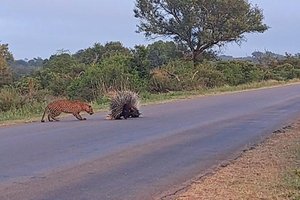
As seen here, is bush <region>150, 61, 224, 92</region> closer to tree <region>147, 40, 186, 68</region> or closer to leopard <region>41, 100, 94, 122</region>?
tree <region>147, 40, 186, 68</region>

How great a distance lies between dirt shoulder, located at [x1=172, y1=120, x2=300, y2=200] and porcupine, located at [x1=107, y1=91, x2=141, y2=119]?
7486 mm

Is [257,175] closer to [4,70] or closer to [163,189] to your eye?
[163,189]

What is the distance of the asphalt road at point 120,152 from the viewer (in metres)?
8.79

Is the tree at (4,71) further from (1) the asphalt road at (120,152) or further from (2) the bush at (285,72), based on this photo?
(2) the bush at (285,72)

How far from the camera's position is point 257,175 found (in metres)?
9.72

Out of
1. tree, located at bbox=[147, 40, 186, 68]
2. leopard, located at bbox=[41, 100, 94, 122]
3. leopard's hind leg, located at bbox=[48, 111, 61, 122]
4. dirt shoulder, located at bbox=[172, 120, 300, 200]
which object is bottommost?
dirt shoulder, located at bbox=[172, 120, 300, 200]

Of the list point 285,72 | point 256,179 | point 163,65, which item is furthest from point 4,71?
point 285,72

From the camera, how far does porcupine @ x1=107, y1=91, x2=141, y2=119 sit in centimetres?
1973

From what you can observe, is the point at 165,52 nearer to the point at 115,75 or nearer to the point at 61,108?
the point at 115,75

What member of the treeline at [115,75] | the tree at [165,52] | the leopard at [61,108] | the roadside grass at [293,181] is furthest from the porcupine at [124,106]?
the tree at [165,52]

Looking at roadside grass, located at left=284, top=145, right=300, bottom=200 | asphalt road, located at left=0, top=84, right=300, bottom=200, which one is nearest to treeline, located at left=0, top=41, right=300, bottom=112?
asphalt road, located at left=0, top=84, right=300, bottom=200

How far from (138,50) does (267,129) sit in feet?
72.1

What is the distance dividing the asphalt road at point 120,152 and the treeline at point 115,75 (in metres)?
7.17

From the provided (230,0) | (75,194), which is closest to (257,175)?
(75,194)
